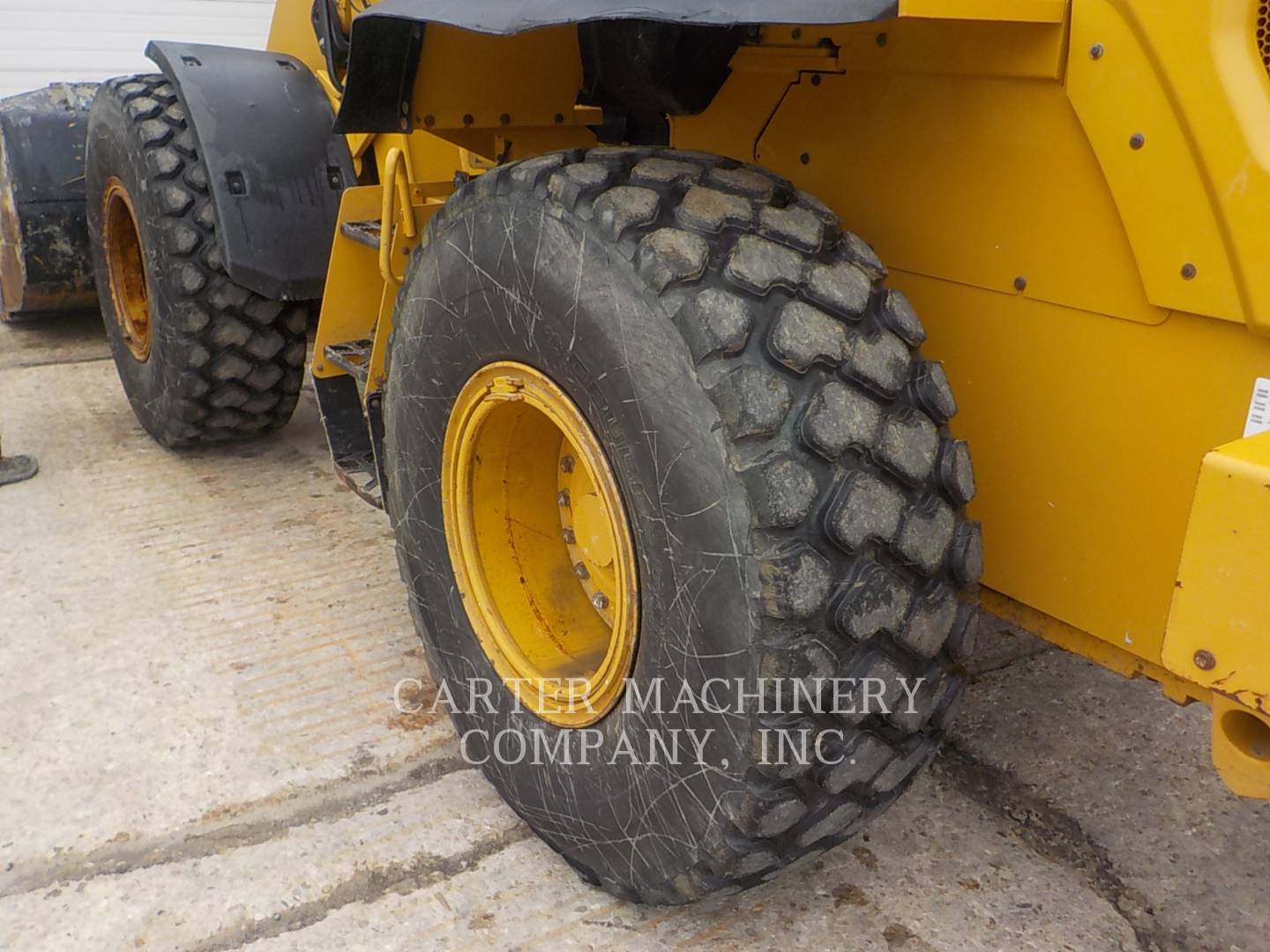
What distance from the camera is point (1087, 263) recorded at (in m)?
1.50

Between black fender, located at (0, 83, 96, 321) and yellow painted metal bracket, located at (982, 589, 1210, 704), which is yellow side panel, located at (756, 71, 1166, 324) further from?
black fender, located at (0, 83, 96, 321)

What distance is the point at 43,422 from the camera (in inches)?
179

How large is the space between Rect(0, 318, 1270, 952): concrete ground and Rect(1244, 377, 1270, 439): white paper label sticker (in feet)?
3.60

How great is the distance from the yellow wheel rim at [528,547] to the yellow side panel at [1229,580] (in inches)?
41.4

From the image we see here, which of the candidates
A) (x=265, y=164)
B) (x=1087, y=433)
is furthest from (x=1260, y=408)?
(x=265, y=164)

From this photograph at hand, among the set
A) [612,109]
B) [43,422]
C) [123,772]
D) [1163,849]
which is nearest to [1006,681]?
[1163,849]

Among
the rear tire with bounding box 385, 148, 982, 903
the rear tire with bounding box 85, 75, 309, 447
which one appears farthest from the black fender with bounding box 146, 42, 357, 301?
the rear tire with bounding box 385, 148, 982, 903

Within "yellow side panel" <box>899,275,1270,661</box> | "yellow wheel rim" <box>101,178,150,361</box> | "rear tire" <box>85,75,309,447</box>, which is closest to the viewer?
"yellow side panel" <box>899,275,1270,661</box>

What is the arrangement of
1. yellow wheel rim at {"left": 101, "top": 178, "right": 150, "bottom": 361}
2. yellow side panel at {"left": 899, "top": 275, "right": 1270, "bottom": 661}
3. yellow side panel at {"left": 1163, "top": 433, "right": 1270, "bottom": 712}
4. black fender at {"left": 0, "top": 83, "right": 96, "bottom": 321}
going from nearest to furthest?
1. yellow side panel at {"left": 1163, "top": 433, "right": 1270, "bottom": 712}
2. yellow side panel at {"left": 899, "top": 275, "right": 1270, "bottom": 661}
3. yellow wheel rim at {"left": 101, "top": 178, "right": 150, "bottom": 361}
4. black fender at {"left": 0, "top": 83, "right": 96, "bottom": 321}

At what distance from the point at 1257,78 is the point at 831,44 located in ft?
2.11

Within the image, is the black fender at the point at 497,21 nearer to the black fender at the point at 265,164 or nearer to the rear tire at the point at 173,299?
the black fender at the point at 265,164

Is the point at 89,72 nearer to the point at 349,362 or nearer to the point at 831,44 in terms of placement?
the point at 349,362

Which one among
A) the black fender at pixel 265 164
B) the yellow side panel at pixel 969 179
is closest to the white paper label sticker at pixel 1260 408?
the yellow side panel at pixel 969 179

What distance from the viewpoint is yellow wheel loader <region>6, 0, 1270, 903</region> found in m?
1.33
